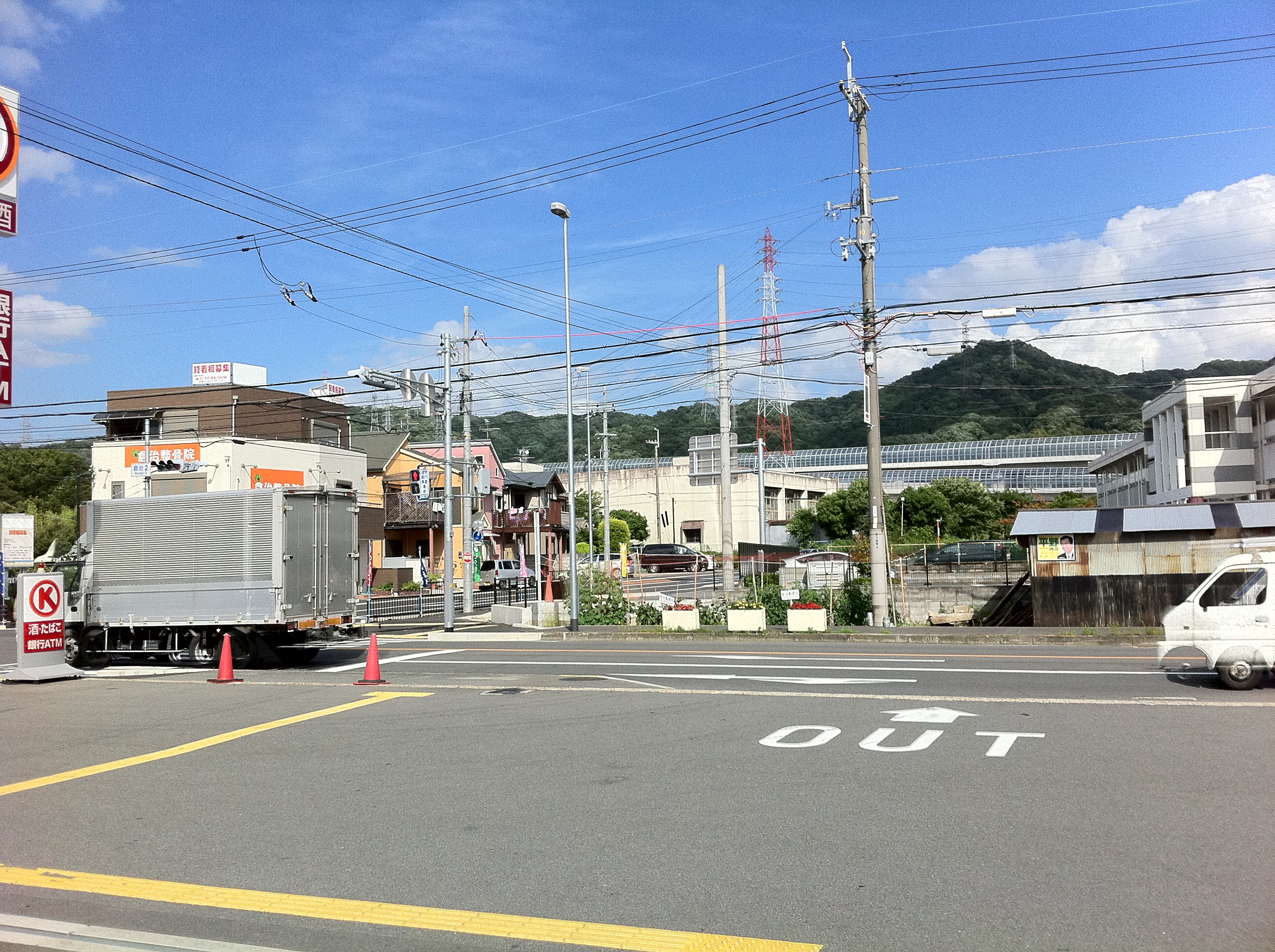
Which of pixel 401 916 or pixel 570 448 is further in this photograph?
pixel 570 448

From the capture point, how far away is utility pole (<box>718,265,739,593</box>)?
36875 millimetres

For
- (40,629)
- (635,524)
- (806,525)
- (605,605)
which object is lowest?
(605,605)

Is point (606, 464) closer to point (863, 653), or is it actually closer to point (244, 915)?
point (863, 653)

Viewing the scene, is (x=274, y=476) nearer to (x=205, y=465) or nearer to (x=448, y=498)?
(x=205, y=465)

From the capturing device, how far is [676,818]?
754 cm

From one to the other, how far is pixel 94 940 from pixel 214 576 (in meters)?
15.2

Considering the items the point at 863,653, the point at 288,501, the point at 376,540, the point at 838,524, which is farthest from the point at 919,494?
the point at 288,501

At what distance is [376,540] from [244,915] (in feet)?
173

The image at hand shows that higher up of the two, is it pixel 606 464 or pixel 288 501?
pixel 606 464

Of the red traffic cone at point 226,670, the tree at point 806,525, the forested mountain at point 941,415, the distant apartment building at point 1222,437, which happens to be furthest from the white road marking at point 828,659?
the forested mountain at point 941,415

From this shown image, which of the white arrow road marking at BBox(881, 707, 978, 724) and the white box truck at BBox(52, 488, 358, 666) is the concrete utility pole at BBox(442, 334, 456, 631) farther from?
the white arrow road marking at BBox(881, 707, 978, 724)

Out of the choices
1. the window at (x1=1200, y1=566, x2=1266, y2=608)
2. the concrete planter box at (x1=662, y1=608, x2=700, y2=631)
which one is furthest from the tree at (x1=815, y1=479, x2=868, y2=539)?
the window at (x1=1200, y1=566, x2=1266, y2=608)

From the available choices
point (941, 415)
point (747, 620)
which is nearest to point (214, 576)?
point (747, 620)

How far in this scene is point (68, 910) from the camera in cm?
590
